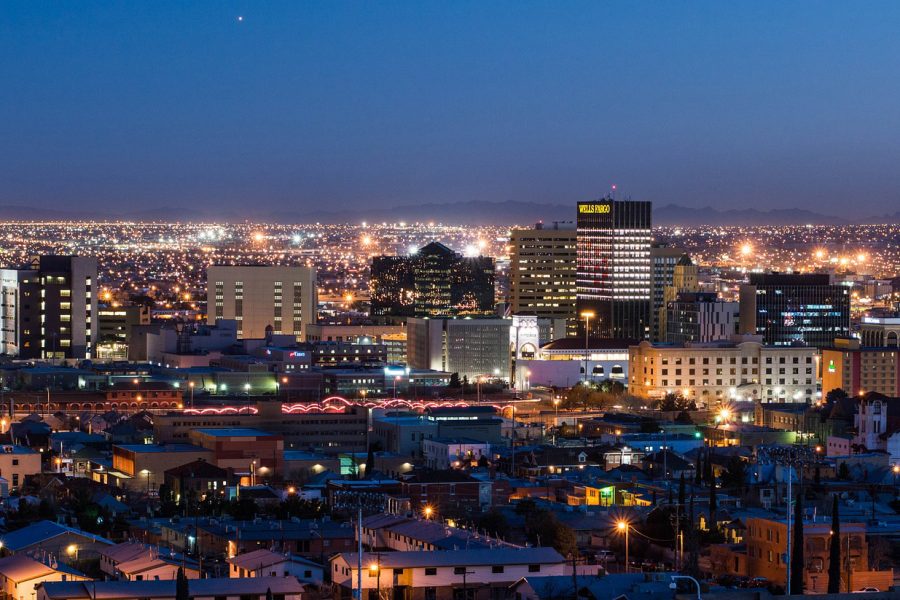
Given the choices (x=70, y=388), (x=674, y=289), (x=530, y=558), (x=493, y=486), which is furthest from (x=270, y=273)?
(x=530, y=558)

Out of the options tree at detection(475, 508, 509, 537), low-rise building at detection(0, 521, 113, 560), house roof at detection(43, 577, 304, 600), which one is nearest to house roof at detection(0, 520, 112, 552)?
low-rise building at detection(0, 521, 113, 560)

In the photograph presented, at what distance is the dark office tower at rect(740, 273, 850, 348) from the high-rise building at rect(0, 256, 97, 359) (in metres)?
33.1

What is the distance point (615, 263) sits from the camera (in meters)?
134

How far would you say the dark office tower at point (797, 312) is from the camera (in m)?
120

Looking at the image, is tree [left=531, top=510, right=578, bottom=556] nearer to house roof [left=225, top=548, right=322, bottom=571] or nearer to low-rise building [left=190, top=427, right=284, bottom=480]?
house roof [left=225, top=548, right=322, bottom=571]

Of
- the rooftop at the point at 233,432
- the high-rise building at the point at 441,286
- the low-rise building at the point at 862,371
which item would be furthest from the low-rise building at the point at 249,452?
the high-rise building at the point at 441,286

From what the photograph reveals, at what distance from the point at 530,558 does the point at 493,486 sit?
16535mm

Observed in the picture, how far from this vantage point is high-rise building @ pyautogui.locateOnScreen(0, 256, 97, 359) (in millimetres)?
115438

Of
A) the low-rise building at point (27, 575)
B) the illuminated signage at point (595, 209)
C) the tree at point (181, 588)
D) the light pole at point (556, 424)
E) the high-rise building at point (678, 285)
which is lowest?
the low-rise building at point (27, 575)

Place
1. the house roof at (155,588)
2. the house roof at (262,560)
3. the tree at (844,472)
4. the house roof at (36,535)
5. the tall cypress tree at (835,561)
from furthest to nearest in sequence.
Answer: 1. the tree at (844,472)
2. the house roof at (36,535)
3. the house roof at (262,560)
4. the tall cypress tree at (835,561)
5. the house roof at (155,588)

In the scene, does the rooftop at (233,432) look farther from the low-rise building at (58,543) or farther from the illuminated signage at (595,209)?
the illuminated signage at (595,209)

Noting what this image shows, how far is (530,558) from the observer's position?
42562mm

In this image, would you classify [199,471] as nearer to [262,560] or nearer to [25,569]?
[262,560]

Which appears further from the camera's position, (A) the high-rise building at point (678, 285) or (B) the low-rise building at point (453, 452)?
(A) the high-rise building at point (678, 285)
